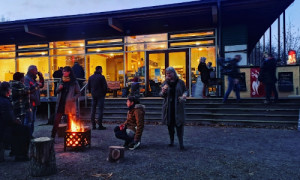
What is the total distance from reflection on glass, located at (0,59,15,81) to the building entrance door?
9.26 m

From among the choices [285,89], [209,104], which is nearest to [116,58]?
[209,104]

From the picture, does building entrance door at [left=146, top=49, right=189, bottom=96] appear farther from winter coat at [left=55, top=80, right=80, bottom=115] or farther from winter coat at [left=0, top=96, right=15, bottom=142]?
winter coat at [left=0, top=96, right=15, bottom=142]

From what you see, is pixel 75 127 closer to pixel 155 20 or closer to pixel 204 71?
pixel 204 71

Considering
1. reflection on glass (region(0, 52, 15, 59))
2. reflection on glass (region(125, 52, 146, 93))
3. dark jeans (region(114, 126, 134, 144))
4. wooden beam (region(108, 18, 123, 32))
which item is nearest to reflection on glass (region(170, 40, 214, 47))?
reflection on glass (region(125, 52, 146, 93))

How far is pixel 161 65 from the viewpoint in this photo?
555 inches

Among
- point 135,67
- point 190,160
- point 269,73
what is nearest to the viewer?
point 190,160

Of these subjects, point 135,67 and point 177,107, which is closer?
point 177,107

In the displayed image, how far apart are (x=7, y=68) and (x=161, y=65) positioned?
10553mm

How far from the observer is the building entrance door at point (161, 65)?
13555 mm

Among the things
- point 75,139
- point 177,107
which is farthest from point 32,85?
Result: point 177,107

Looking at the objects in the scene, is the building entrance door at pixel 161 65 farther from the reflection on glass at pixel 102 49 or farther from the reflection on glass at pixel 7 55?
the reflection on glass at pixel 7 55

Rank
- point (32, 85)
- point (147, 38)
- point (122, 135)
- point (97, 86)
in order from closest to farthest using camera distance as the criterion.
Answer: point (122, 135), point (32, 85), point (97, 86), point (147, 38)

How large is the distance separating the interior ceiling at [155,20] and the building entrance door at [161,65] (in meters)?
1.28

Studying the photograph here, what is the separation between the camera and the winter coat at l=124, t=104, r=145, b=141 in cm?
542
